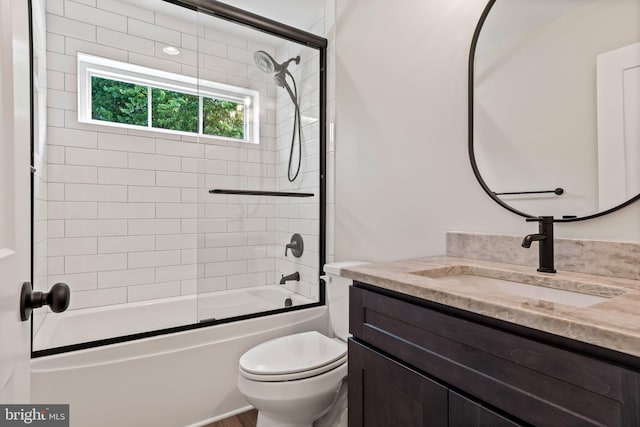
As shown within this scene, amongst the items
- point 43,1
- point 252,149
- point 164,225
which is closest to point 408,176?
point 252,149

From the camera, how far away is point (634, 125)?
94cm

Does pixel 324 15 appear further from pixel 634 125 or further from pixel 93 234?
pixel 93 234

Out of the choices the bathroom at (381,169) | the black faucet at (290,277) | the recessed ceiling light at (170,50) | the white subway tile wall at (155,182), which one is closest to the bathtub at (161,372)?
the bathroom at (381,169)

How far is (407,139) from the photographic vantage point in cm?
163

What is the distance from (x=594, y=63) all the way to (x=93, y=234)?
271 cm

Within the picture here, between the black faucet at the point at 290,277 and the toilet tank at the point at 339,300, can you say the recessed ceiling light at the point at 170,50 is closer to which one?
the black faucet at the point at 290,277

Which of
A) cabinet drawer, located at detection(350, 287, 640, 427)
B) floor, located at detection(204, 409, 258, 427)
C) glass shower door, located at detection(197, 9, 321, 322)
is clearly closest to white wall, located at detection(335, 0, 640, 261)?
glass shower door, located at detection(197, 9, 321, 322)

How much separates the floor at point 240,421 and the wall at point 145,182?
0.69 meters

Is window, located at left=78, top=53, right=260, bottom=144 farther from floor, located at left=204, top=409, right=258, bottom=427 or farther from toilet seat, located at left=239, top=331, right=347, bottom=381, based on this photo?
floor, located at left=204, top=409, right=258, bottom=427

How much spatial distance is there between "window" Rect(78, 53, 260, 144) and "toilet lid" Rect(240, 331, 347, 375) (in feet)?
4.04

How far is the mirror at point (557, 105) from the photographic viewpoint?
963 mm

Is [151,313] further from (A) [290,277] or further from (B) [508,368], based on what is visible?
(B) [508,368]

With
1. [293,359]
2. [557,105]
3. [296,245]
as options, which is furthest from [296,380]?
[557,105]

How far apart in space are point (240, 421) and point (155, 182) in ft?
5.53
